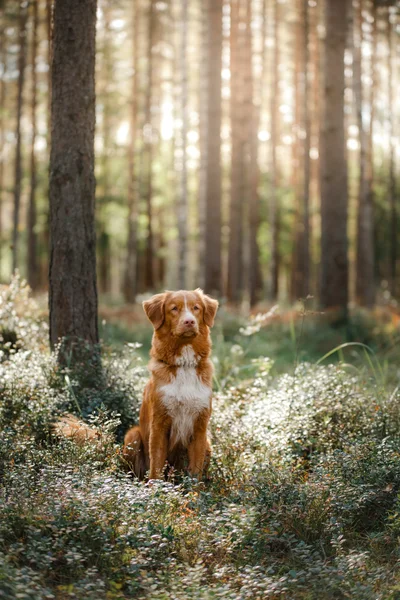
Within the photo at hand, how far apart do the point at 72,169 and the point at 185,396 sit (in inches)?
131

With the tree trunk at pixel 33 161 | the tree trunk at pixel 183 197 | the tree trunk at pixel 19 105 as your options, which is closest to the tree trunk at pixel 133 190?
the tree trunk at pixel 33 161

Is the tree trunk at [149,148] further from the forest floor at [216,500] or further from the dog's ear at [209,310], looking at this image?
the dog's ear at [209,310]

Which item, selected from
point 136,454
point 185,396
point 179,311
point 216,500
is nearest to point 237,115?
point 179,311

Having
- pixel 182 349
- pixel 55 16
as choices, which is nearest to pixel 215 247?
pixel 55 16

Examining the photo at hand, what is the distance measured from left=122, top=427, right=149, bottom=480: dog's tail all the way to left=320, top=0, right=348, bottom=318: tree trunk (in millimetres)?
9732

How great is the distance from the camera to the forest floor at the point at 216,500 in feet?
13.5

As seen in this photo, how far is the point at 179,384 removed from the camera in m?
6.02

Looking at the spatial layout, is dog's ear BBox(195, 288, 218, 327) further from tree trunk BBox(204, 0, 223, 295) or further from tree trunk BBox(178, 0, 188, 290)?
tree trunk BBox(204, 0, 223, 295)

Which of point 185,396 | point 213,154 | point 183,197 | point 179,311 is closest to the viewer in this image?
point 185,396

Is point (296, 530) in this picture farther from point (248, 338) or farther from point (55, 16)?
point (248, 338)

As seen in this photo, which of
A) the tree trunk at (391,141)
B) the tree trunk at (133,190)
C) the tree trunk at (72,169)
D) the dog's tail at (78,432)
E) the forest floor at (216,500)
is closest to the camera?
the forest floor at (216,500)

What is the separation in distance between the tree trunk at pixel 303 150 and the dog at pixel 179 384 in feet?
57.4

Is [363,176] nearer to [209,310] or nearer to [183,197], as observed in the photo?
[183,197]

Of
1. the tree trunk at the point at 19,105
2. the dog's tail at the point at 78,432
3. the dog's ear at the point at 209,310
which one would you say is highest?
the tree trunk at the point at 19,105
